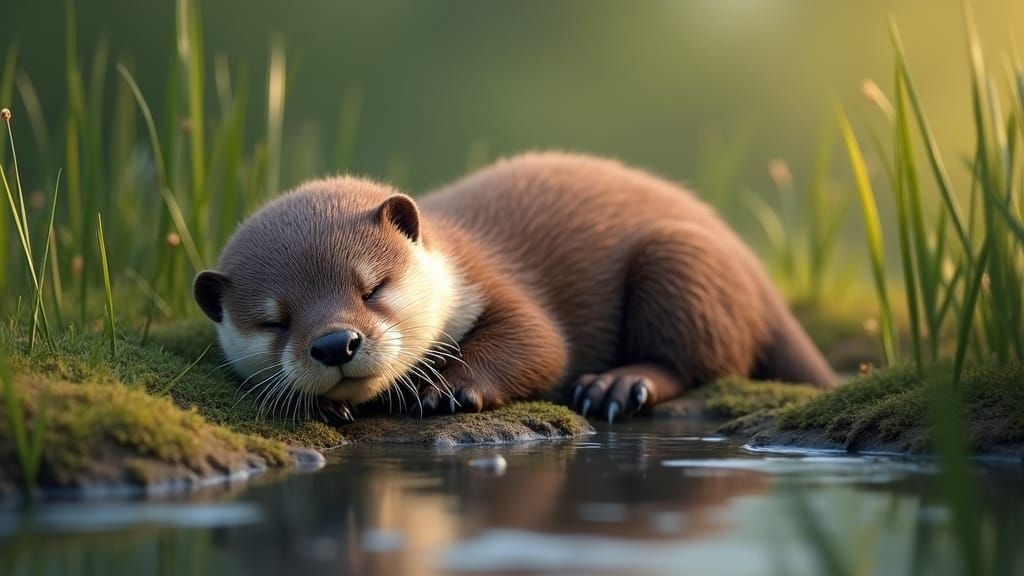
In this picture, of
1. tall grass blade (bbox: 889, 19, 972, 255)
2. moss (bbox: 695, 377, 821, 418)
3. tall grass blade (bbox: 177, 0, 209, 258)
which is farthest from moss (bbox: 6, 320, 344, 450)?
tall grass blade (bbox: 889, 19, 972, 255)

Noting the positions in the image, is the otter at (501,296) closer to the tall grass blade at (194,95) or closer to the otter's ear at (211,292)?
the otter's ear at (211,292)

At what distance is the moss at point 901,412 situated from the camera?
341 centimetres

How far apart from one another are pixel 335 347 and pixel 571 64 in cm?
1354

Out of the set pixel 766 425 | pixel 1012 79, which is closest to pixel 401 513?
pixel 766 425

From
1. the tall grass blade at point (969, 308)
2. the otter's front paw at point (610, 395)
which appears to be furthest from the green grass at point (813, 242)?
the tall grass blade at point (969, 308)

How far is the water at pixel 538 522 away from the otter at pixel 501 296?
0.79 m

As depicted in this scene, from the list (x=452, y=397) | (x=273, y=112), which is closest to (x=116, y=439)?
(x=452, y=397)

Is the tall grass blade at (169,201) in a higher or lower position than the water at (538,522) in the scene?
higher

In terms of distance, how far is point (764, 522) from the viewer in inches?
96.4

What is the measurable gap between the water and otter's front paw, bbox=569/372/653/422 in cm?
134

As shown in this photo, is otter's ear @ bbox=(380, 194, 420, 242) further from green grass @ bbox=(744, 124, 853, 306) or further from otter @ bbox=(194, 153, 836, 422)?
green grass @ bbox=(744, 124, 853, 306)

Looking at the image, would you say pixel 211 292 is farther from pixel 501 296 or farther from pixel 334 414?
pixel 501 296

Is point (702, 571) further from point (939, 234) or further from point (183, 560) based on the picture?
point (939, 234)

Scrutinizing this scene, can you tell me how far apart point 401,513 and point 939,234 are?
7.18ft
